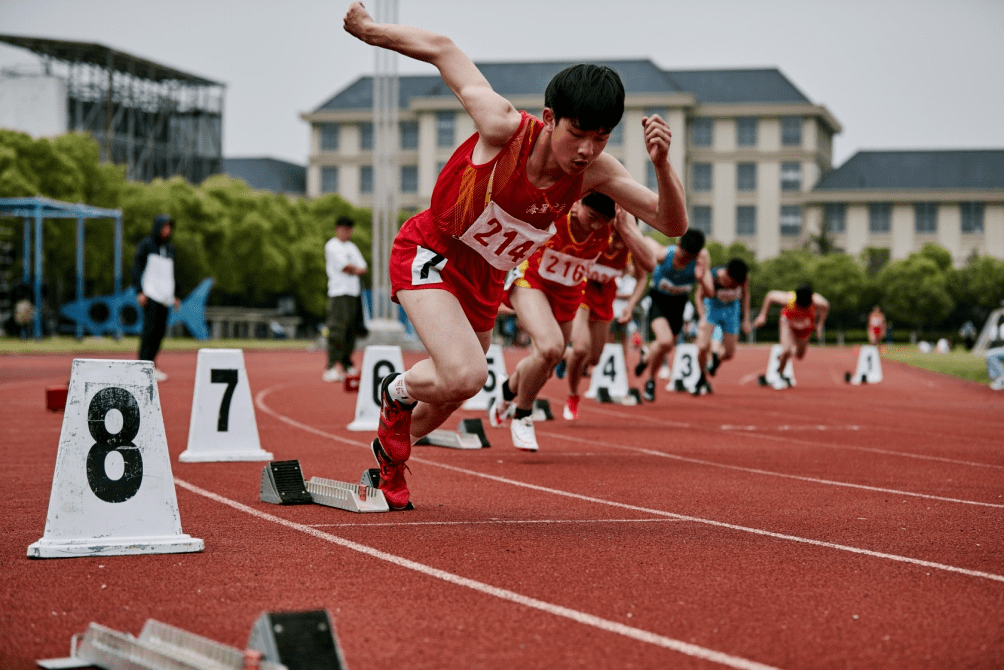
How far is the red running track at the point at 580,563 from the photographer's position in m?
3.54

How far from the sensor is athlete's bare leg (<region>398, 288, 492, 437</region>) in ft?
17.9

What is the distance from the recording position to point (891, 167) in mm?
94500

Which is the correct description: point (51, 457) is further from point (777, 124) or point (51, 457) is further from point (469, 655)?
point (777, 124)

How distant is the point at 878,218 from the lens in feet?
305

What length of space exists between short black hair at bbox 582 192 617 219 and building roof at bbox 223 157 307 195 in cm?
9489

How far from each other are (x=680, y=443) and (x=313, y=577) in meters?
6.02

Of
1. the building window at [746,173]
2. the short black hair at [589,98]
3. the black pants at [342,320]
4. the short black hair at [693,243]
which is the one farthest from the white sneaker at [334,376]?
the building window at [746,173]

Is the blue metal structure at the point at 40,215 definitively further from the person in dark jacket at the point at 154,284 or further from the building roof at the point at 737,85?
the building roof at the point at 737,85

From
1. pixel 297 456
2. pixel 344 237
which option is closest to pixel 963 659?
pixel 297 456

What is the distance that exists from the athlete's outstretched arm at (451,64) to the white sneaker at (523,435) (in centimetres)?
381

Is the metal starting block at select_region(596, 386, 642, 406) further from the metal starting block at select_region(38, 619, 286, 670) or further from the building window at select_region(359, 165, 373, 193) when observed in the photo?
the building window at select_region(359, 165, 373, 193)

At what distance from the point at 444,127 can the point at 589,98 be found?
9352 cm

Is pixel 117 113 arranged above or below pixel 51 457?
above

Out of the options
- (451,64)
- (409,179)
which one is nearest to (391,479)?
(451,64)
